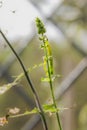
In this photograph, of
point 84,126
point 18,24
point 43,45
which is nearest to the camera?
point 43,45

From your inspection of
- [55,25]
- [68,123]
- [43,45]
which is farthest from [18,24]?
[43,45]

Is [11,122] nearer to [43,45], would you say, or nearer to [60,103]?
[60,103]

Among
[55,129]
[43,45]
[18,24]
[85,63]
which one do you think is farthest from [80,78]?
[43,45]

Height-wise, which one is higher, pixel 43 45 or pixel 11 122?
pixel 11 122

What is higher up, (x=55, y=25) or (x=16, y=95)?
(x=55, y=25)

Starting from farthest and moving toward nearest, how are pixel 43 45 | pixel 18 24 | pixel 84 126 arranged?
1. pixel 84 126
2. pixel 18 24
3. pixel 43 45

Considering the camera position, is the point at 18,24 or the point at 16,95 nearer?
the point at 18,24

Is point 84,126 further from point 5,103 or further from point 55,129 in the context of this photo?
point 5,103

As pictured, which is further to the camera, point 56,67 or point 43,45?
point 56,67

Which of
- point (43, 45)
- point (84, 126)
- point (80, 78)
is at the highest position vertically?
point (80, 78)
